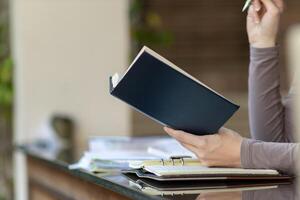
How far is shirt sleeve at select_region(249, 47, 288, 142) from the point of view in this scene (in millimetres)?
1660

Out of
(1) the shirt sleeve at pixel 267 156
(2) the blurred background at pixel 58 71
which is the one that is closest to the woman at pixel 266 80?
(1) the shirt sleeve at pixel 267 156

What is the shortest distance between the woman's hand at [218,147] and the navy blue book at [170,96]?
24mm

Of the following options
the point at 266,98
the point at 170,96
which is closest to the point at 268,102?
the point at 266,98

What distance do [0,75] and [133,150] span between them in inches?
90.0

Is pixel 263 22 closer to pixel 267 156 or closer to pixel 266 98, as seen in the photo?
pixel 266 98

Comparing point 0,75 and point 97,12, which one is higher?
point 97,12

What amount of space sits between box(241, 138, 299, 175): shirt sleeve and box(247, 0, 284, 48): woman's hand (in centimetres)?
30

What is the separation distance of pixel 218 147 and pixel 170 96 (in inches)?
5.7

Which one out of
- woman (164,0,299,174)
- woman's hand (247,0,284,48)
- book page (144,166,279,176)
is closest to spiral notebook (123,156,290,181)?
book page (144,166,279,176)

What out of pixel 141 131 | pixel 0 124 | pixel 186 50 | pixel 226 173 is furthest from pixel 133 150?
pixel 186 50

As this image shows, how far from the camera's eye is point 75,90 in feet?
13.1

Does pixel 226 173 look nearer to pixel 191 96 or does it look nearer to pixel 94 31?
pixel 191 96

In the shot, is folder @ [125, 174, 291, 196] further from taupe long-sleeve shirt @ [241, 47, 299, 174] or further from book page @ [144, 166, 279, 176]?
taupe long-sleeve shirt @ [241, 47, 299, 174]

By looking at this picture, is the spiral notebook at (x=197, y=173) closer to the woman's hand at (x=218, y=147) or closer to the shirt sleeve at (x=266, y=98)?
the woman's hand at (x=218, y=147)
